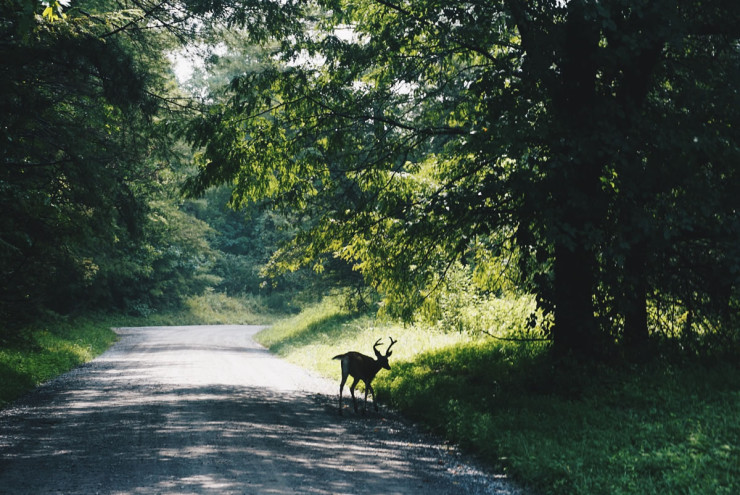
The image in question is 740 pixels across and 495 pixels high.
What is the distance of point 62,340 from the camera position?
67.4ft

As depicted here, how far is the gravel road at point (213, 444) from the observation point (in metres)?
6.24

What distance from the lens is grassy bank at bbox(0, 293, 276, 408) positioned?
12.0 meters

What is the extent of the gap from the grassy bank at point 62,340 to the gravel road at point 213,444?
574 millimetres

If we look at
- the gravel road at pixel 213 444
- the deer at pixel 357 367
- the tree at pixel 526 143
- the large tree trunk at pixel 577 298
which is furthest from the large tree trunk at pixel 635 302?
the deer at pixel 357 367

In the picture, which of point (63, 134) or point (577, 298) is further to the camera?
point (63, 134)

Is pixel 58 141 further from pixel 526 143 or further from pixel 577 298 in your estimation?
pixel 577 298

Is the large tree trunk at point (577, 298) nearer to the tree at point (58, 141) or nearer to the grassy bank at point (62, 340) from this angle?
the tree at point (58, 141)

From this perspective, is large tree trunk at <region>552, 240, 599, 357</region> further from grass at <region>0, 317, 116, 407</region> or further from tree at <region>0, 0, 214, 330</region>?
grass at <region>0, 317, 116, 407</region>

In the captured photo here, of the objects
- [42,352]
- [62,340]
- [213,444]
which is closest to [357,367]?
[213,444]

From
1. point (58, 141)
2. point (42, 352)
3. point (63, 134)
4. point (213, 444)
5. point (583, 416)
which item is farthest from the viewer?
point (42, 352)

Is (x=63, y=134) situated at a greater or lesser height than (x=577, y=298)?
greater

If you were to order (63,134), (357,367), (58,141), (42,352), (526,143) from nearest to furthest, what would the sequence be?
(526,143), (357,367), (63,134), (58,141), (42,352)

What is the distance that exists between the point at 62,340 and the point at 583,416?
58.4ft

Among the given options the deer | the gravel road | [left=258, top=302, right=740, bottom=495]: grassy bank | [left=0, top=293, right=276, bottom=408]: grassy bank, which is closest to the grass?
[left=0, top=293, right=276, bottom=408]: grassy bank
